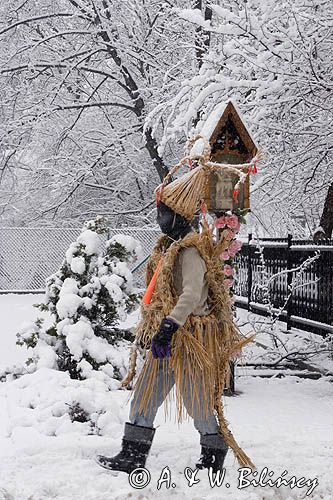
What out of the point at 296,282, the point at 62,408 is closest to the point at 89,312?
the point at 62,408

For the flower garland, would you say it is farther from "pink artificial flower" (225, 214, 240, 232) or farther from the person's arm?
the person's arm

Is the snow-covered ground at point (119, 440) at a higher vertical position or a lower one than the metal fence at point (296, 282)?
lower

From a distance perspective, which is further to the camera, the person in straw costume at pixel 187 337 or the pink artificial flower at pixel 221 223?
the pink artificial flower at pixel 221 223

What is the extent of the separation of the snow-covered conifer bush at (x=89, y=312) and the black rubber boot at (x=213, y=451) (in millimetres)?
2387

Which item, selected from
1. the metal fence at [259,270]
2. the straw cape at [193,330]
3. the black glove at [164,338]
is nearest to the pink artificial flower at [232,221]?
the metal fence at [259,270]

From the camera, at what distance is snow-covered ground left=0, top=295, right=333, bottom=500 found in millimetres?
4203

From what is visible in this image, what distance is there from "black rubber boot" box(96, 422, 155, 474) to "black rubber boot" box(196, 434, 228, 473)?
0.35 m

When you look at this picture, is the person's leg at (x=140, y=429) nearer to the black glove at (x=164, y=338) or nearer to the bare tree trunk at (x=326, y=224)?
the black glove at (x=164, y=338)

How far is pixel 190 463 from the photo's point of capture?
4656 mm

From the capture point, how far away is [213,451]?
4.41m

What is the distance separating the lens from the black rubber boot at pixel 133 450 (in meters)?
4.39

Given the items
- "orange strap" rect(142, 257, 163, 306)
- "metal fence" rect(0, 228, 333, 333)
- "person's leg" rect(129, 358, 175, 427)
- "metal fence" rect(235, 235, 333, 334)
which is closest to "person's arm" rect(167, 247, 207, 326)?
"orange strap" rect(142, 257, 163, 306)

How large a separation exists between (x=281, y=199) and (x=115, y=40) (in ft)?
25.4

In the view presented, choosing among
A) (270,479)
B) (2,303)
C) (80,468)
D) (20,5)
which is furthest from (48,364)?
(20,5)
